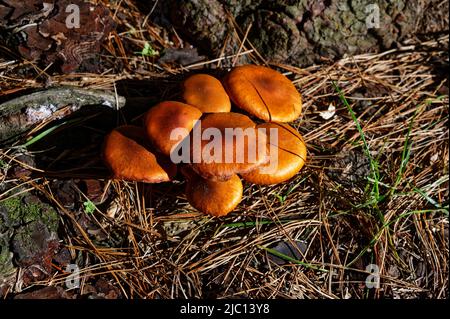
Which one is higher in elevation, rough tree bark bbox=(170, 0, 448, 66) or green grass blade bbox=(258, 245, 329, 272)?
rough tree bark bbox=(170, 0, 448, 66)

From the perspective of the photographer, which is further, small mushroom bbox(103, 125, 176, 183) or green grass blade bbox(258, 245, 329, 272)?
green grass blade bbox(258, 245, 329, 272)

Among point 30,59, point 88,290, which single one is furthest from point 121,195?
point 30,59

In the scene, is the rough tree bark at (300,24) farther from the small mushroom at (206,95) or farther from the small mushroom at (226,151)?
the small mushroom at (226,151)

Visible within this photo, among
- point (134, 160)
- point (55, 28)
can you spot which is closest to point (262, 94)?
point (134, 160)

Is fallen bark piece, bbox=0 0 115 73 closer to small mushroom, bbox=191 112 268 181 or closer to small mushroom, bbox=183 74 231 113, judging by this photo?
small mushroom, bbox=183 74 231 113

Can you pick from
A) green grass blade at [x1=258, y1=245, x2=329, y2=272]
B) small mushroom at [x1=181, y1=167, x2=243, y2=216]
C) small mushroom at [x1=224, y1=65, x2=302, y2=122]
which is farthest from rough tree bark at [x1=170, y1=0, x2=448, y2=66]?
green grass blade at [x1=258, y1=245, x2=329, y2=272]

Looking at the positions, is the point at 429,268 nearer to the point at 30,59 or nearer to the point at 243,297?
the point at 243,297

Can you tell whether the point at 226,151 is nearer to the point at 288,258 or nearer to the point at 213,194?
the point at 213,194
